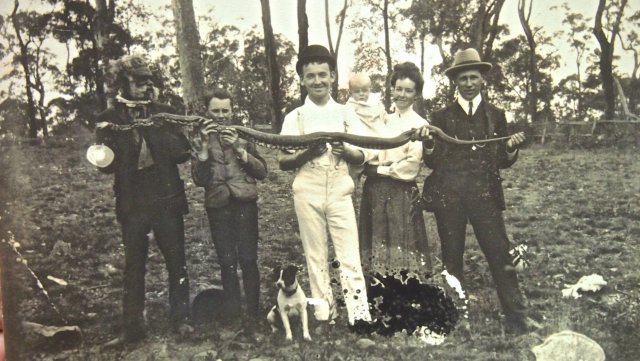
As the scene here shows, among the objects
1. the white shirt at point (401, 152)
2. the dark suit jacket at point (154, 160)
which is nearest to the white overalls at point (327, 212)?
the white shirt at point (401, 152)

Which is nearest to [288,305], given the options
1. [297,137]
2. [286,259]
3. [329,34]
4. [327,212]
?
[286,259]

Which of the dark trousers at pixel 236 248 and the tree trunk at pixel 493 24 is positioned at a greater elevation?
the tree trunk at pixel 493 24

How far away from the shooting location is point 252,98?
3068 mm

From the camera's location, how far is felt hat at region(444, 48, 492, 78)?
10.1 feet

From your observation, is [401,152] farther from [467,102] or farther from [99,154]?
[99,154]

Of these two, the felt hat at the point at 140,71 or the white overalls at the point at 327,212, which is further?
the white overalls at the point at 327,212

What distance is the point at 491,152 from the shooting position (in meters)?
3.10

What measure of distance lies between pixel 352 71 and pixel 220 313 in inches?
60.3

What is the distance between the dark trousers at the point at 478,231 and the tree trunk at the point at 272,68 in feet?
3.29

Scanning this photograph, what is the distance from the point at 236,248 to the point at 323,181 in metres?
0.61

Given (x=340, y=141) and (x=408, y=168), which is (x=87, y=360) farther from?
(x=408, y=168)

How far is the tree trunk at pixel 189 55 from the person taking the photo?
298 cm

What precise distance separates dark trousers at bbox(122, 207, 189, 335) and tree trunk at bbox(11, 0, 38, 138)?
26.7 inches

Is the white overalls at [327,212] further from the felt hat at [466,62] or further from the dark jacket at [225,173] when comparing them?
the felt hat at [466,62]
